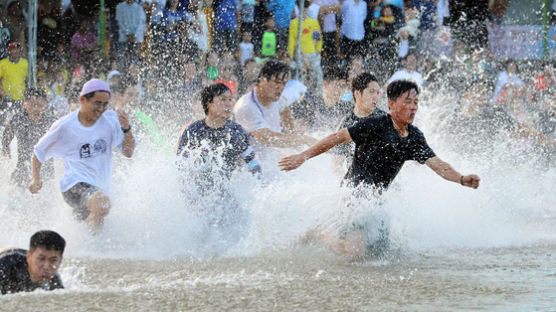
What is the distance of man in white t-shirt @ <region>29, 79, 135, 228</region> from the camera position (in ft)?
24.4

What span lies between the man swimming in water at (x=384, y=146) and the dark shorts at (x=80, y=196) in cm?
208

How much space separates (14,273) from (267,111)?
3.64 m

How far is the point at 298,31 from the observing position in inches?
550

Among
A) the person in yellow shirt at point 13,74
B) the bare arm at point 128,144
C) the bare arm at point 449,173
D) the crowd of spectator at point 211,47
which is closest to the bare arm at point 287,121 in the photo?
the bare arm at point 128,144

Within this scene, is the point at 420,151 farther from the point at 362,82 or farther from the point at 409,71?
the point at 409,71

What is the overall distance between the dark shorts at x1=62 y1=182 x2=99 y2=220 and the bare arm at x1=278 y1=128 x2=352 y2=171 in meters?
1.91

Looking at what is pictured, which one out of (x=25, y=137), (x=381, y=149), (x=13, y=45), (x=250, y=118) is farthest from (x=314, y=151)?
(x=13, y=45)

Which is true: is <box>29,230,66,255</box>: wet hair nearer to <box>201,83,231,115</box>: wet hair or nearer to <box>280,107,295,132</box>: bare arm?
<box>201,83,231,115</box>: wet hair

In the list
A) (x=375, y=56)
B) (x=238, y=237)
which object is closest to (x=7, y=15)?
(x=375, y=56)

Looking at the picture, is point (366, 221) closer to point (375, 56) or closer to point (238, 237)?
point (238, 237)

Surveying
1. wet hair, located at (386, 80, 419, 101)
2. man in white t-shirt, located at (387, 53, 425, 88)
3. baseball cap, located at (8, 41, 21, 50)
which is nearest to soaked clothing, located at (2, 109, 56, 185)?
→ baseball cap, located at (8, 41, 21, 50)

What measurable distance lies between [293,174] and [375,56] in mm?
5894

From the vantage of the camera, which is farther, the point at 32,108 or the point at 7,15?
the point at 7,15

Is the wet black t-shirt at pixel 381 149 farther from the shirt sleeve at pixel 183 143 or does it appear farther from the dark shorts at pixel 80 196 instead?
the dark shorts at pixel 80 196
